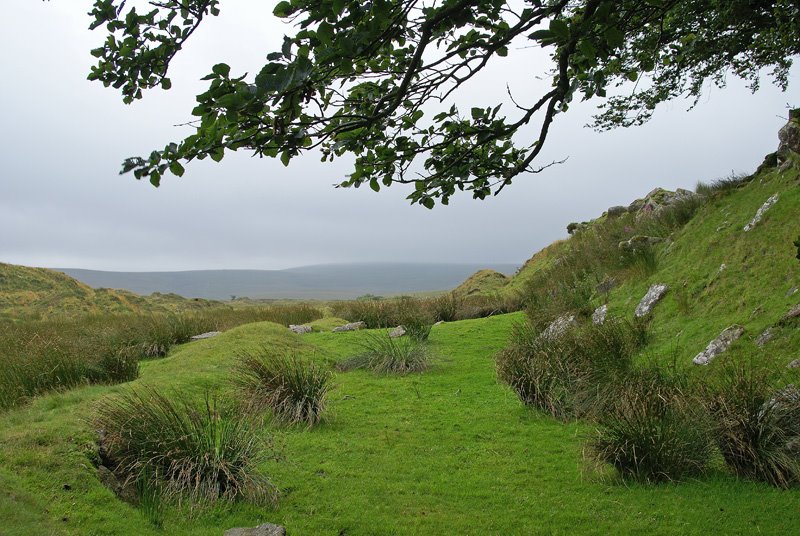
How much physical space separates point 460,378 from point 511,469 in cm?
373

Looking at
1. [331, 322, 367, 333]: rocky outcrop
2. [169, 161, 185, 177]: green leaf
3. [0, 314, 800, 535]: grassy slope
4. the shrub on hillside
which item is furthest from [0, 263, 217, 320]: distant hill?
[169, 161, 185, 177]: green leaf

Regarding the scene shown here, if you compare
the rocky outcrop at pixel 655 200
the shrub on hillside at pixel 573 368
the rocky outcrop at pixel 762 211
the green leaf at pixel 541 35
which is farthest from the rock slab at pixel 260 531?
the rocky outcrop at pixel 655 200

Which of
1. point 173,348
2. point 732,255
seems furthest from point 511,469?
point 173,348

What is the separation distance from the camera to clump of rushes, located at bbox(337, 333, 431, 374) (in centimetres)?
961

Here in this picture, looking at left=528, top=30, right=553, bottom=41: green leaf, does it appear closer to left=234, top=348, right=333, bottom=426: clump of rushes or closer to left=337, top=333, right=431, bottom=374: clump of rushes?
left=234, top=348, right=333, bottom=426: clump of rushes

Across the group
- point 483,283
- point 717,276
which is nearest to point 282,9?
point 717,276

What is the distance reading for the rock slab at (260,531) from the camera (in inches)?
153

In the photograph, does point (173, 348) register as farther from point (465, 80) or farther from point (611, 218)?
point (611, 218)

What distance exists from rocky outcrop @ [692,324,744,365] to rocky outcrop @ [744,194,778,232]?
2657 mm

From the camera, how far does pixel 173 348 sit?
12969mm

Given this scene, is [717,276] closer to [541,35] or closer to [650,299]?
[650,299]

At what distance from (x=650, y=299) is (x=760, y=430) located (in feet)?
15.9

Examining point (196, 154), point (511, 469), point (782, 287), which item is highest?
point (196, 154)

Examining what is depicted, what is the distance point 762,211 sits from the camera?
8336 millimetres
